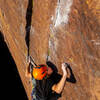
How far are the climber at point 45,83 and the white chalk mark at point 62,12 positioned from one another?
0.94m

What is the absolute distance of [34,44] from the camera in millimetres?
3893

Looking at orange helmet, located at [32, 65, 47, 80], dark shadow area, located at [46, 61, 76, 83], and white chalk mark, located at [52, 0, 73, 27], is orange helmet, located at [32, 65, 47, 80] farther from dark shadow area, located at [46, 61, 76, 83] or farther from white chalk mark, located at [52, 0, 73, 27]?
white chalk mark, located at [52, 0, 73, 27]

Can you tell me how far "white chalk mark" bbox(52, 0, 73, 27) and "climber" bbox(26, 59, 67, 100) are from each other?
936 mm

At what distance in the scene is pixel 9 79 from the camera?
8766 millimetres

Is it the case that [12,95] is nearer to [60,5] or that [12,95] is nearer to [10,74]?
[10,74]

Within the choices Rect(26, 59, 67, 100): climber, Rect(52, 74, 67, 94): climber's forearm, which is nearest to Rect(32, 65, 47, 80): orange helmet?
Rect(26, 59, 67, 100): climber

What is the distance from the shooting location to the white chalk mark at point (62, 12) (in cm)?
222

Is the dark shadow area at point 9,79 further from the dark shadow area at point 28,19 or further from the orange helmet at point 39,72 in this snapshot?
the orange helmet at point 39,72

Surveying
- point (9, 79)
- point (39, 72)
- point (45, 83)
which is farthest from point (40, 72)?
point (9, 79)

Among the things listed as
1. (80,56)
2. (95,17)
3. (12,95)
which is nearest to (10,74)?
(12,95)

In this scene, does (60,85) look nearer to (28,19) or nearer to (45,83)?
(45,83)

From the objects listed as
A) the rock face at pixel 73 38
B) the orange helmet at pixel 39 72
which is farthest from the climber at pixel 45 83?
the rock face at pixel 73 38

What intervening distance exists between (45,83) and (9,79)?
6.60 m

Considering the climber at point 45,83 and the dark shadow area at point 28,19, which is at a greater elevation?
the dark shadow area at point 28,19
